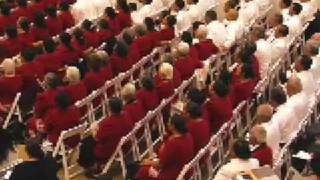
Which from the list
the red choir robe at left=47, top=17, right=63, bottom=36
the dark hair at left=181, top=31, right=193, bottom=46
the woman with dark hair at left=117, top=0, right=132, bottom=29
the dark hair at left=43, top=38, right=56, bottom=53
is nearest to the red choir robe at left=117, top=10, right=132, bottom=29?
the woman with dark hair at left=117, top=0, right=132, bottom=29

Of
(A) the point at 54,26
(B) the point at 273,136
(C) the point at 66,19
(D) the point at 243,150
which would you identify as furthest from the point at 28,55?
(D) the point at 243,150

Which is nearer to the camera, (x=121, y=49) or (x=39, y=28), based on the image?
(x=121, y=49)

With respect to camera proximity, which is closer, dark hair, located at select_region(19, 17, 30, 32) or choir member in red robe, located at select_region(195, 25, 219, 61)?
choir member in red robe, located at select_region(195, 25, 219, 61)

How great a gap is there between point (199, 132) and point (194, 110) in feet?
0.92

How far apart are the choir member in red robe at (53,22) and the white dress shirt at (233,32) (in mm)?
2764

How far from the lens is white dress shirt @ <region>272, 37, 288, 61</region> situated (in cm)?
1087

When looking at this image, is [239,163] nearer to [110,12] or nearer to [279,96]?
[279,96]

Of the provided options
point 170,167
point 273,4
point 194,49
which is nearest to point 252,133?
point 170,167

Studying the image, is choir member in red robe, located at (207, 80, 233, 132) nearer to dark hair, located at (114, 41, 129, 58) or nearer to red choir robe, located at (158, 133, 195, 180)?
red choir robe, located at (158, 133, 195, 180)

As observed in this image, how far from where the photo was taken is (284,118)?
335 inches

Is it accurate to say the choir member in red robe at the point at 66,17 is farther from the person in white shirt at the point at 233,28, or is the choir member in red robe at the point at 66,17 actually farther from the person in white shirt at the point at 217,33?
the person in white shirt at the point at 233,28

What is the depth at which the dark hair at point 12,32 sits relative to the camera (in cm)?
1129

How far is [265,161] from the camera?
7594mm

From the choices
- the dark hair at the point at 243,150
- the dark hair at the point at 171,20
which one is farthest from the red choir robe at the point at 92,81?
the dark hair at the point at 243,150
